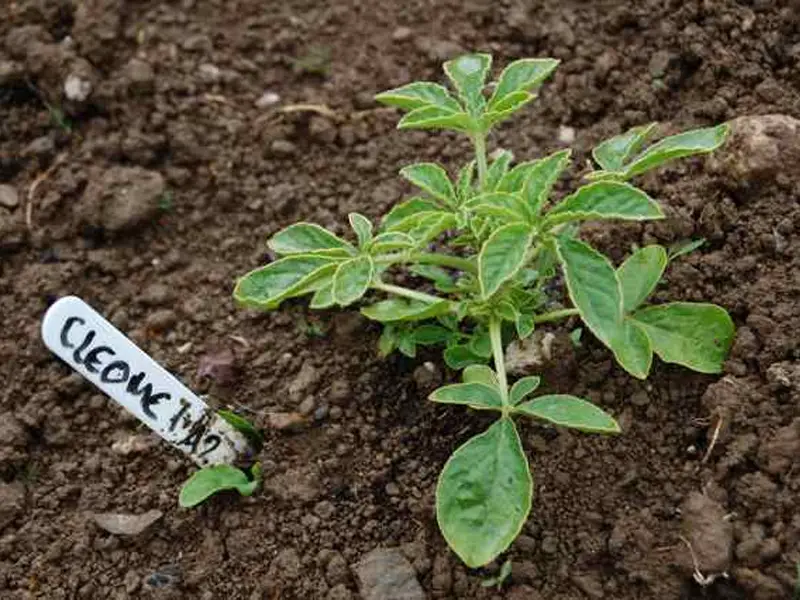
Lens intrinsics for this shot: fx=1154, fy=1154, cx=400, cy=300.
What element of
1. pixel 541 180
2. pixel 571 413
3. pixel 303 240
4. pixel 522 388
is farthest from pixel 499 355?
pixel 303 240

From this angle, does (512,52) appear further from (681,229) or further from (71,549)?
(71,549)

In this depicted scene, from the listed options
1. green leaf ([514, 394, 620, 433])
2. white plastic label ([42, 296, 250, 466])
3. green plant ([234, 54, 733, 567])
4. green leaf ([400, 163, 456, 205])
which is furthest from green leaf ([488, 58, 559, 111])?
white plastic label ([42, 296, 250, 466])

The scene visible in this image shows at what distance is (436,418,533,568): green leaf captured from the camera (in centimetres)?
167

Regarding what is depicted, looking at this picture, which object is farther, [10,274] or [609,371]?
[10,274]

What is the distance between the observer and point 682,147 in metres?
1.78

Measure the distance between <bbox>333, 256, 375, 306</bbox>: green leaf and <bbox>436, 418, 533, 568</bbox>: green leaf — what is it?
29 centimetres

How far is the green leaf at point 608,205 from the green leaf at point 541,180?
42 millimetres

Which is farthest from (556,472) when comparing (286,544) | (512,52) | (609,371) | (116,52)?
(116,52)

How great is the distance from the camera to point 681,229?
2146 mm

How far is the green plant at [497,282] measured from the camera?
170 cm

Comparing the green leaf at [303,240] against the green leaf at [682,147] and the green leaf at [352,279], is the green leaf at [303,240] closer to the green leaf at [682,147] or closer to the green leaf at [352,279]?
the green leaf at [352,279]

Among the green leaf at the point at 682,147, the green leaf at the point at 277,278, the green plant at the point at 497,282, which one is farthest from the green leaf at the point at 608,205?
the green leaf at the point at 277,278

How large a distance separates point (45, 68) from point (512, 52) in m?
1.08

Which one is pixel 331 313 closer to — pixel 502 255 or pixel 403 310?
pixel 403 310
